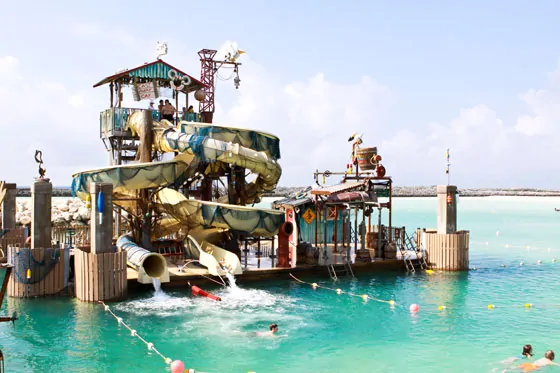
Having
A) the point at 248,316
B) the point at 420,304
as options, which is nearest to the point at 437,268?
the point at 420,304

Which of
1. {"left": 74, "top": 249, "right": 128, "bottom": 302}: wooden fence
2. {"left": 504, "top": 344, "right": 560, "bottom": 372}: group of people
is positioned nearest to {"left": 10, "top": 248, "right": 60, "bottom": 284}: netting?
{"left": 74, "top": 249, "right": 128, "bottom": 302}: wooden fence

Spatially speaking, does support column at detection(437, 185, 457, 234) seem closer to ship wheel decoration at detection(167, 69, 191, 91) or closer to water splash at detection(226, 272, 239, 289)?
water splash at detection(226, 272, 239, 289)

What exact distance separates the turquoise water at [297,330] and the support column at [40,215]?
2.31 m

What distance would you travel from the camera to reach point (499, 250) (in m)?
41.6

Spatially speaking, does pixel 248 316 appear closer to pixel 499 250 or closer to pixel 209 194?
pixel 209 194

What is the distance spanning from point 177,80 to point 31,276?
1468cm

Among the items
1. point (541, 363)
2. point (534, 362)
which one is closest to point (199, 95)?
point (534, 362)

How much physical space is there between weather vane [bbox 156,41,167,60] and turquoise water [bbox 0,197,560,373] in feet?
A: 49.2

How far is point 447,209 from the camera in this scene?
28797 millimetres

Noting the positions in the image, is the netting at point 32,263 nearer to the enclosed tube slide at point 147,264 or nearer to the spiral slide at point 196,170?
the enclosed tube slide at point 147,264

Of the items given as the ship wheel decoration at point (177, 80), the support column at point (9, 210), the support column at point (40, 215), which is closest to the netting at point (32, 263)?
the support column at point (40, 215)

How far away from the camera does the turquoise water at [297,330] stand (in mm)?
15586

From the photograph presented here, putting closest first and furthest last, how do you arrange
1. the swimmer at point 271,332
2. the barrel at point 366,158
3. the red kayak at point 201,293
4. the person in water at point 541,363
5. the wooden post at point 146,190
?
the person in water at point 541,363 → the swimmer at point 271,332 → the red kayak at point 201,293 → the wooden post at point 146,190 → the barrel at point 366,158

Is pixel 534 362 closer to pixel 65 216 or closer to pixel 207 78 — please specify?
pixel 207 78
